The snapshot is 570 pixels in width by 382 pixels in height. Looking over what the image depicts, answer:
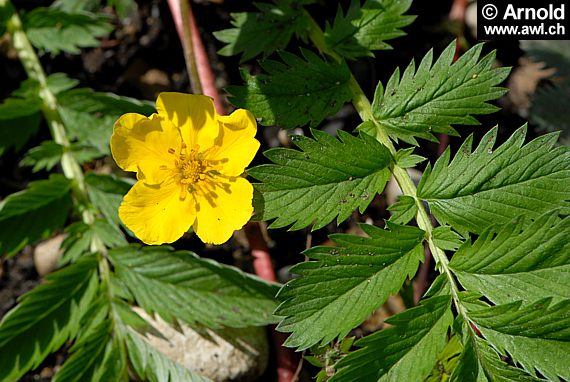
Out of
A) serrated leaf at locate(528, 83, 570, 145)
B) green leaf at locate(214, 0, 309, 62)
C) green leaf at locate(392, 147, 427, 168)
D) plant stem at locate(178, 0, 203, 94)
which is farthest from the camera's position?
serrated leaf at locate(528, 83, 570, 145)

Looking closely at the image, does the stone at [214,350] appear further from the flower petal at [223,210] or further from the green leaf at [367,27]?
the green leaf at [367,27]

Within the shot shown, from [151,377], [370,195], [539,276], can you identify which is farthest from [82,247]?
[539,276]

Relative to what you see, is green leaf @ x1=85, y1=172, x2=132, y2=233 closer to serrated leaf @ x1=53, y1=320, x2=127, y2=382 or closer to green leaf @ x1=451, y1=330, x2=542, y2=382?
serrated leaf @ x1=53, y1=320, x2=127, y2=382

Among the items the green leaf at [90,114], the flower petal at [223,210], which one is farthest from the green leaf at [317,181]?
the green leaf at [90,114]

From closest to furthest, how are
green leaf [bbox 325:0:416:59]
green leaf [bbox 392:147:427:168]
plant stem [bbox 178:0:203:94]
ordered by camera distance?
green leaf [bbox 392:147:427:168]
green leaf [bbox 325:0:416:59]
plant stem [bbox 178:0:203:94]

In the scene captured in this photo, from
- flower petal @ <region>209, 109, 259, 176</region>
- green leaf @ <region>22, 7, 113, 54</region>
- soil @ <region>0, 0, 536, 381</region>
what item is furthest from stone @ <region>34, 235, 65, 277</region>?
flower petal @ <region>209, 109, 259, 176</region>

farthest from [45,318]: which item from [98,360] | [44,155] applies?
[44,155]

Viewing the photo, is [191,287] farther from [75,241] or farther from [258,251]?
[75,241]

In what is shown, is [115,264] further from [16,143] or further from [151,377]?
[16,143]
